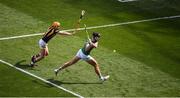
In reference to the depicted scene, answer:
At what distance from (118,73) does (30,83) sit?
3.98 metres

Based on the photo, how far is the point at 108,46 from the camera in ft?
81.2

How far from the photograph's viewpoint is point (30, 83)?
66.1 feet

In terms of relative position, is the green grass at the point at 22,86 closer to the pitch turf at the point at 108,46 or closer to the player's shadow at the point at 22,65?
the pitch turf at the point at 108,46

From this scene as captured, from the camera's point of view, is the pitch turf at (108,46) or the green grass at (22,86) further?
the pitch turf at (108,46)

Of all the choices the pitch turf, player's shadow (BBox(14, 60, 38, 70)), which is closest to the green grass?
the pitch turf

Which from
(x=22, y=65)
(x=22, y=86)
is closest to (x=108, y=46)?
(x=22, y=65)

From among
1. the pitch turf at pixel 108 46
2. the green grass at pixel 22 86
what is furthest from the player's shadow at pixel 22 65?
the green grass at pixel 22 86

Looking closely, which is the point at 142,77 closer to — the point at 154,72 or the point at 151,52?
the point at 154,72

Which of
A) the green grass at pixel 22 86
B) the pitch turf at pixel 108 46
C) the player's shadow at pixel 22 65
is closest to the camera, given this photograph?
the green grass at pixel 22 86

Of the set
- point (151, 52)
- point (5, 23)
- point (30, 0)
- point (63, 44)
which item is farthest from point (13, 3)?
point (151, 52)

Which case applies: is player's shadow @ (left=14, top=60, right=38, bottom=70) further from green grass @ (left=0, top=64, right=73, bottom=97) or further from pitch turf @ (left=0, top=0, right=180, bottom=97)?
green grass @ (left=0, top=64, right=73, bottom=97)

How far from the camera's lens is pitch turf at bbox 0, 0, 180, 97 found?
20.6 metres

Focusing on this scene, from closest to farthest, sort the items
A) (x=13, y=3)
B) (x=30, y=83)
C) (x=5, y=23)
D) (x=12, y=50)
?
(x=30, y=83), (x=12, y=50), (x=5, y=23), (x=13, y=3)

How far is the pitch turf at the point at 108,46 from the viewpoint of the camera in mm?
20594
